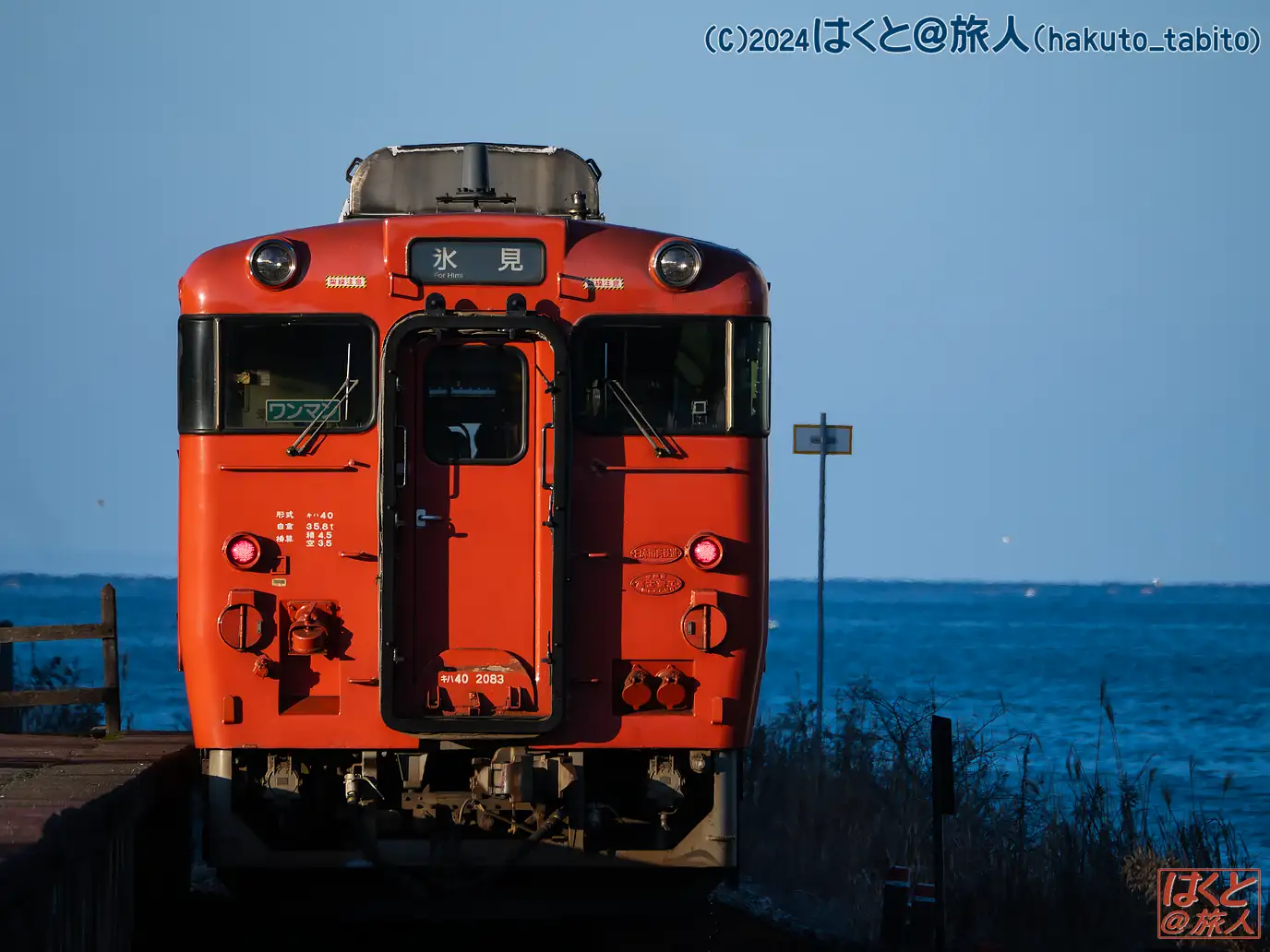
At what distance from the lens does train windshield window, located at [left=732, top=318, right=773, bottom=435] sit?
953 centimetres

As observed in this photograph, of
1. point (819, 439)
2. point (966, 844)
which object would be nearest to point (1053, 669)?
point (819, 439)

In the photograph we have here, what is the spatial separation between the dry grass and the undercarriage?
6.55ft

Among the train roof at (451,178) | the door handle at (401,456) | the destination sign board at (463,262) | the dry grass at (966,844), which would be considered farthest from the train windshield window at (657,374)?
the dry grass at (966,844)

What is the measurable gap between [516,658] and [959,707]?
29415 mm

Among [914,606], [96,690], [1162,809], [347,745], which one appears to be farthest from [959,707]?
[914,606]

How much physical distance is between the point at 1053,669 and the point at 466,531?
44.5 metres

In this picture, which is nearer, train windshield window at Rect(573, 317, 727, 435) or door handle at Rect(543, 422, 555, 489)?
door handle at Rect(543, 422, 555, 489)

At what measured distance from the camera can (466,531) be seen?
30.5 ft

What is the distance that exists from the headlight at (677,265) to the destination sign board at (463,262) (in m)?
0.65

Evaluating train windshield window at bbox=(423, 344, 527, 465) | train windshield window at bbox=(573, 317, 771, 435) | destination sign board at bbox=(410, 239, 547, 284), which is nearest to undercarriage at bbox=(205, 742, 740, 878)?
train windshield window at bbox=(423, 344, 527, 465)

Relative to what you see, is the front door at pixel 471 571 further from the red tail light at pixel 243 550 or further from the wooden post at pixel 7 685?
the wooden post at pixel 7 685

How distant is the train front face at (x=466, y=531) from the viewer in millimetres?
9227

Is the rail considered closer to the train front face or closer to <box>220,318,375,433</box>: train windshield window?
the train front face

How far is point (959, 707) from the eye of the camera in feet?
123
